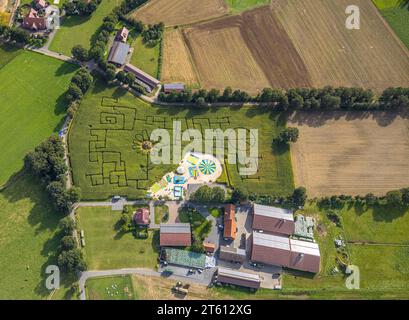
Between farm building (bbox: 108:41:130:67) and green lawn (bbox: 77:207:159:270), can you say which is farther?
farm building (bbox: 108:41:130:67)

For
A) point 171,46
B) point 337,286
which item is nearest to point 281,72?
point 171,46

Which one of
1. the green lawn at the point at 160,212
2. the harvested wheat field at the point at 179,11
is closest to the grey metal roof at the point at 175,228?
the green lawn at the point at 160,212

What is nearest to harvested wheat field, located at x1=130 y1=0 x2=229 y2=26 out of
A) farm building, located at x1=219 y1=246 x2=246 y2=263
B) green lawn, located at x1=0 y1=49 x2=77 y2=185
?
green lawn, located at x1=0 y1=49 x2=77 y2=185

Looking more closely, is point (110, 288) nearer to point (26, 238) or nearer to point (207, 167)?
point (26, 238)

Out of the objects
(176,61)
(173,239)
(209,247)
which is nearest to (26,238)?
(173,239)

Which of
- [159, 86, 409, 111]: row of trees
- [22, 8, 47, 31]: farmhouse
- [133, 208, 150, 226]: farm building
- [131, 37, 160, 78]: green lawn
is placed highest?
[22, 8, 47, 31]: farmhouse

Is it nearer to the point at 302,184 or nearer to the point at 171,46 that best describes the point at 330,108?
the point at 302,184

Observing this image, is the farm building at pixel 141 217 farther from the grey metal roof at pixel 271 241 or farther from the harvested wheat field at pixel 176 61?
the harvested wheat field at pixel 176 61

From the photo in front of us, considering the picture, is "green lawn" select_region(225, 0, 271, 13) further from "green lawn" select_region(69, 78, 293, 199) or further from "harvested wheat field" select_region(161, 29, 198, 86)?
"green lawn" select_region(69, 78, 293, 199)
